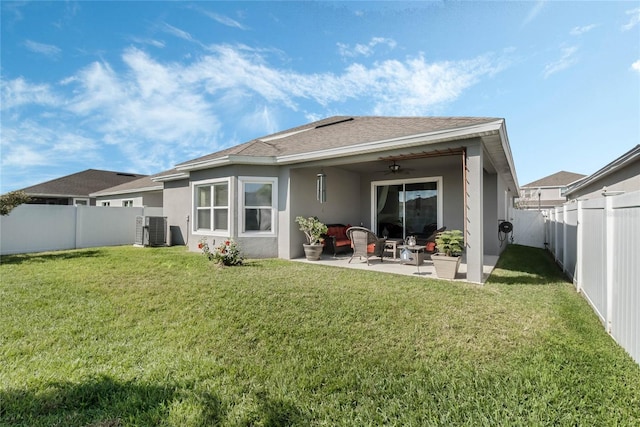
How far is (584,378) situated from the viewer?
2461 mm

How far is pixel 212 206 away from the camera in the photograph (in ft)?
31.1

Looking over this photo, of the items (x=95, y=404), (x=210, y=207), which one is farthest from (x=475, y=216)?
(x=210, y=207)

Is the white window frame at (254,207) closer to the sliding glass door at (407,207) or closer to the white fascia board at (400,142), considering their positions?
the white fascia board at (400,142)

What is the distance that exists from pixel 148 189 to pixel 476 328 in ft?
52.3

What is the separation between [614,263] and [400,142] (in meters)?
4.28

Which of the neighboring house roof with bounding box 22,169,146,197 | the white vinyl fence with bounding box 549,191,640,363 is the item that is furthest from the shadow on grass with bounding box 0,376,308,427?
the neighboring house roof with bounding box 22,169,146,197

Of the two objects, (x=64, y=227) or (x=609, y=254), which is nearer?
(x=609, y=254)

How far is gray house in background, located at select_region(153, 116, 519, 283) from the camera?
6129 mm

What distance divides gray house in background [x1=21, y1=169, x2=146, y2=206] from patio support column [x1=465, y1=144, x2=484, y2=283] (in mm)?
23564

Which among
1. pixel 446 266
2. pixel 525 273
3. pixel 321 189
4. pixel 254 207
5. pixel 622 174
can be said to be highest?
pixel 622 174

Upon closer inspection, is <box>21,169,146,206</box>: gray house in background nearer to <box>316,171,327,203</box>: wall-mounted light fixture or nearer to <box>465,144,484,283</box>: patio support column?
<box>316,171,327,203</box>: wall-mounted light fixture

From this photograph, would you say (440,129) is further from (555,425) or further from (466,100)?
(466,100)

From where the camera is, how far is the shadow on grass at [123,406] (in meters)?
2.08

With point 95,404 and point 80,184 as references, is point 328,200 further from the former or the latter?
point 80,184
